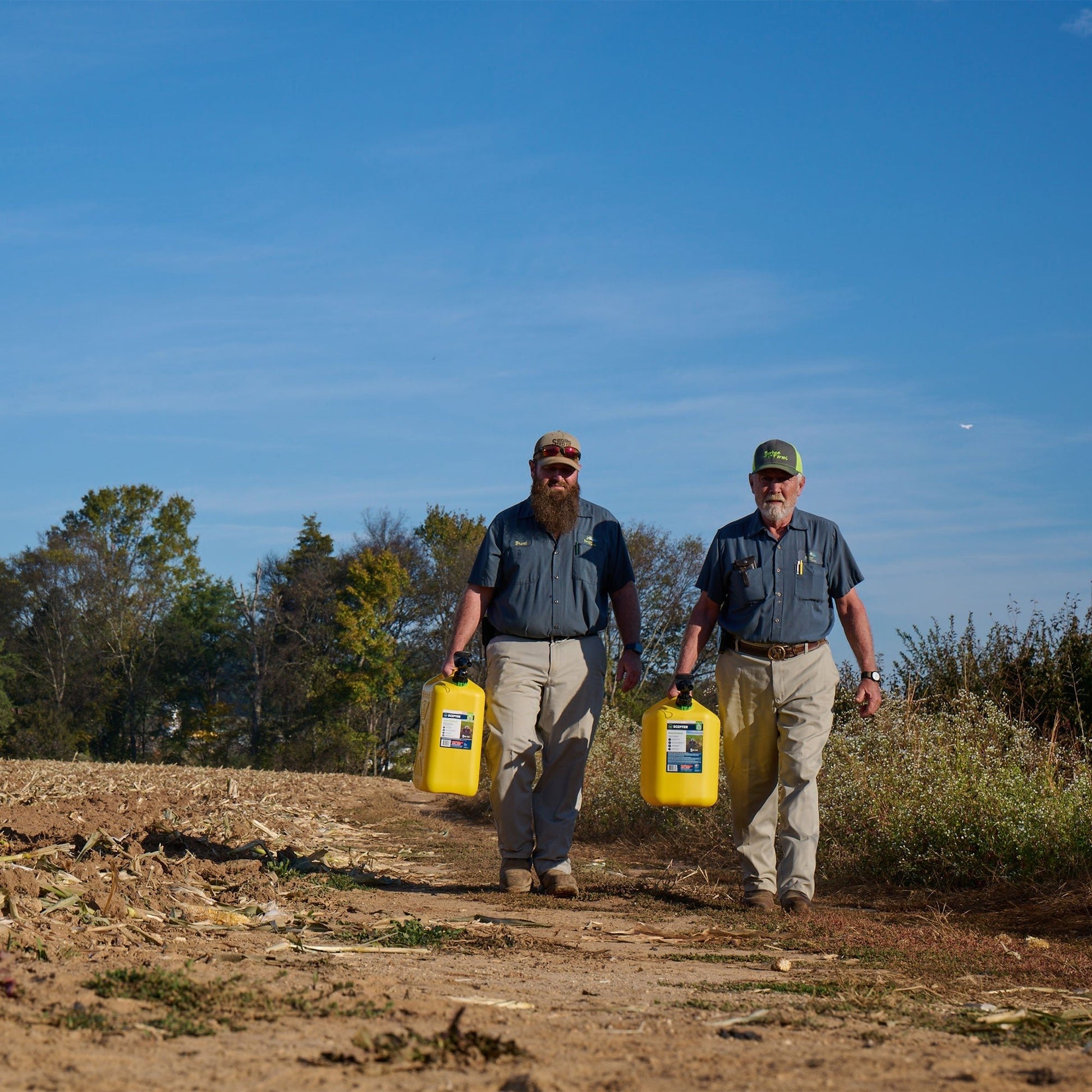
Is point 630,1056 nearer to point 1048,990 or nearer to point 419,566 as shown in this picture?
point 1048,990

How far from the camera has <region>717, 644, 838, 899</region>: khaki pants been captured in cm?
622

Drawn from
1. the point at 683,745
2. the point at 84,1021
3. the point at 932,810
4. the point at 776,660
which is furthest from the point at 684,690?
→ the point at 84,1021

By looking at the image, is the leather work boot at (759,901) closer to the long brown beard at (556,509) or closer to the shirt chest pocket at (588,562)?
the shirt chest pocket at (588,562)

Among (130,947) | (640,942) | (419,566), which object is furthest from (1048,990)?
(419,566)

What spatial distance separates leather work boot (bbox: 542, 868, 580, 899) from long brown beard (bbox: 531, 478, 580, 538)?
1.84 meters

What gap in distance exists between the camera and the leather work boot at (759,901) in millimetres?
6188

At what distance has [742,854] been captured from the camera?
6.36 m

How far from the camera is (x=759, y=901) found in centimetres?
621

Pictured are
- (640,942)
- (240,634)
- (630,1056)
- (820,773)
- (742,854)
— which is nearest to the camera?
(630,1056)

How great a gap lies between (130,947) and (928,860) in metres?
4.59

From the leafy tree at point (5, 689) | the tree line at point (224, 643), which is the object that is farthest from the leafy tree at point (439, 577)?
the leafy tree at point (5, 689)

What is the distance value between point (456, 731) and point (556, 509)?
4.39ft

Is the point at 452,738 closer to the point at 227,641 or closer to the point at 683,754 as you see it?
the point at 683,754

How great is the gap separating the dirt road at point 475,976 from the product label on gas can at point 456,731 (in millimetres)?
803
